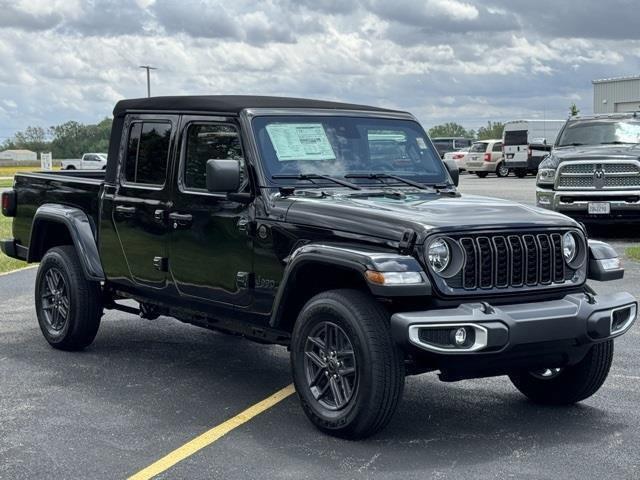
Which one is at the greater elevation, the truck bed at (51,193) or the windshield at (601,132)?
the windshield at (601,132)

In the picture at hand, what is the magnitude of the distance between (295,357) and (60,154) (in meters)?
132

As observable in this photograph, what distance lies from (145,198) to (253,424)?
6.73 feet

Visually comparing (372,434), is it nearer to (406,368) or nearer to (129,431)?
(406,368)

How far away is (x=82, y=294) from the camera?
8094 millimetres

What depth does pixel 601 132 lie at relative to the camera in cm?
1811

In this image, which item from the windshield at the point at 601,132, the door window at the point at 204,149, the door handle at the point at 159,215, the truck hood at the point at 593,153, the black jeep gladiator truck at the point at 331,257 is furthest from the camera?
the windshield at the point at 601,132

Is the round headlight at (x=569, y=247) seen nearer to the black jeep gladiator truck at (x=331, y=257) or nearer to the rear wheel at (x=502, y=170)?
the black jeep gladiator truck at (x=331, y=257)

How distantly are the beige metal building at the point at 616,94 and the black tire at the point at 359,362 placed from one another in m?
66.6

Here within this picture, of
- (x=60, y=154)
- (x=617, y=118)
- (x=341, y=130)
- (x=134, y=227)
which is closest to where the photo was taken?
(x=341, y=130)

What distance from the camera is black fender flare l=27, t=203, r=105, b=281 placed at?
314 inches

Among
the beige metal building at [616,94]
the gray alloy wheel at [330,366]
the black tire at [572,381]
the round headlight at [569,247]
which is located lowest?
the black tire at [572,381]

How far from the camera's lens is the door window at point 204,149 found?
6.84 metres

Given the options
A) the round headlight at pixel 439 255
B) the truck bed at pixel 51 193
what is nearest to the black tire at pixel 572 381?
the round headlight at pixel 439 255

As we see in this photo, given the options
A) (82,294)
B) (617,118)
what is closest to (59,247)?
(82,294)
